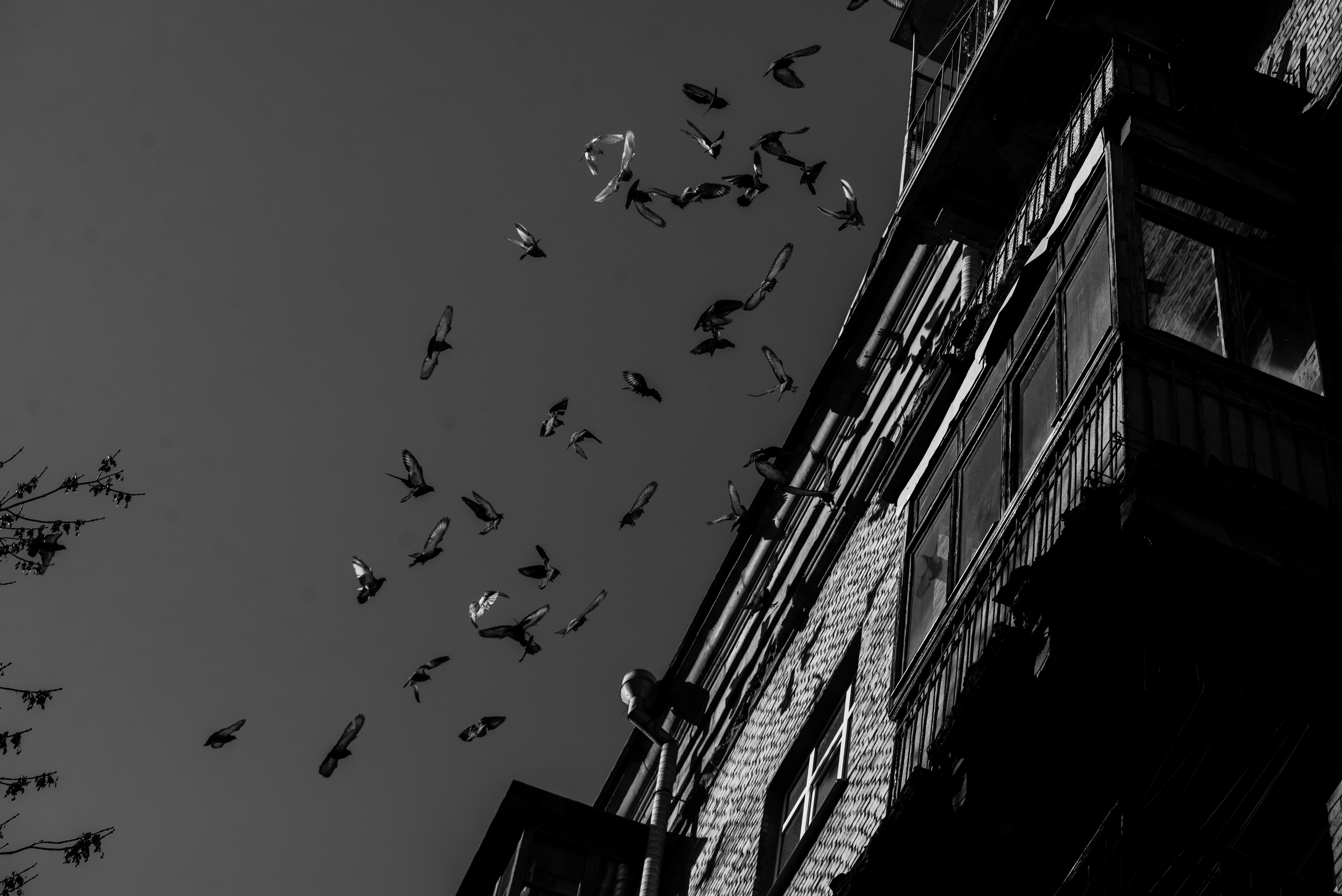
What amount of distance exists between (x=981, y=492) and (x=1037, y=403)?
61 centimetres

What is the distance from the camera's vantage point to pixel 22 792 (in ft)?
28.5

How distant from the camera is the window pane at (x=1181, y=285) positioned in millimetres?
8062

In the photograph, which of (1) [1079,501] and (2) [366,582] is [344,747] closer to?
(2) [366,582]

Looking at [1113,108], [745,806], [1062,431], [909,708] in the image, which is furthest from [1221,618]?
[745,806]

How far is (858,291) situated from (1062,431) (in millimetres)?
7470

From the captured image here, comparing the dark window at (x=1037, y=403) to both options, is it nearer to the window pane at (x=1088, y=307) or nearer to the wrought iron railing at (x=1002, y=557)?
the window pane at (x=1088, y=307)

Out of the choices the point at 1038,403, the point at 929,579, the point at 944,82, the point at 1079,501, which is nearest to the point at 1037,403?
the point at 1038,403

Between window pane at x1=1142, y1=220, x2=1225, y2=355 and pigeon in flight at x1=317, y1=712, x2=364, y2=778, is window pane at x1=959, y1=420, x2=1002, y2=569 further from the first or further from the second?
pigeon in flight at x1=317, y1=712, x2=364, y2=778

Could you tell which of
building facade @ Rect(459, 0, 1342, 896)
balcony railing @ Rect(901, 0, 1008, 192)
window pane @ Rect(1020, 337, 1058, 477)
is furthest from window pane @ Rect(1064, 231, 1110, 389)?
balcony railing @ Rect(901, 0, 1008, 192)

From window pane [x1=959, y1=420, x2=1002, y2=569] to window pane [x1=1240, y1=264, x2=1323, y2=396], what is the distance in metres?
1.35

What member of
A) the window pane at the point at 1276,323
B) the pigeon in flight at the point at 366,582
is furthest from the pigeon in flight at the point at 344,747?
the window pane at the point at 1276,323

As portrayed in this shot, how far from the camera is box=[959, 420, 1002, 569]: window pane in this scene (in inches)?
317

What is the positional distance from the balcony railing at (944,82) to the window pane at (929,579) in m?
4.39

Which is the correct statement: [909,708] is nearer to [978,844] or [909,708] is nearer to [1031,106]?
[978,844]
